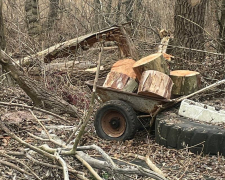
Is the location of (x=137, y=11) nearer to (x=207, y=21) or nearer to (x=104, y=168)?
(x=207, y=21)

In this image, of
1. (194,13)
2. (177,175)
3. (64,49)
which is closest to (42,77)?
(64,49)

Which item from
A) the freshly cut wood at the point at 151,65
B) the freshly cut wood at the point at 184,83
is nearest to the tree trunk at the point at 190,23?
the freshly cut wood at the point at 184,83

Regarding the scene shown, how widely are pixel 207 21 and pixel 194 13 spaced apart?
3.14m

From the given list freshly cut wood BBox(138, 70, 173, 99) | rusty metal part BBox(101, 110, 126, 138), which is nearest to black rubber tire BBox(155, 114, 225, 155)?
freshly cut wood BBox(138, 70, 173, 99)

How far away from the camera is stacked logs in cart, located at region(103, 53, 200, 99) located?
536 centimetres

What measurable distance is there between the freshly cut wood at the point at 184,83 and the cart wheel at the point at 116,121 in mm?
872

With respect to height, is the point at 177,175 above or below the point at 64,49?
below

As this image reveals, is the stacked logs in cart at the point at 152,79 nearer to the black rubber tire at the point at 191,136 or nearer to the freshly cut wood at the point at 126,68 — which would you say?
the freshly cut wood at the point at 126,68

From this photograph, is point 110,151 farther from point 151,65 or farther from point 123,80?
point 151,65

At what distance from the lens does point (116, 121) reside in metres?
5.68

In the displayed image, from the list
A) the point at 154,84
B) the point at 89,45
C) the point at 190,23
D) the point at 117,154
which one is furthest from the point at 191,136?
the point at 190,23

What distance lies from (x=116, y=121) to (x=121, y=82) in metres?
0.60

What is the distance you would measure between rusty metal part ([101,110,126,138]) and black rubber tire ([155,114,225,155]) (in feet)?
2.04

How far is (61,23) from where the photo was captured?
43.3 feet
